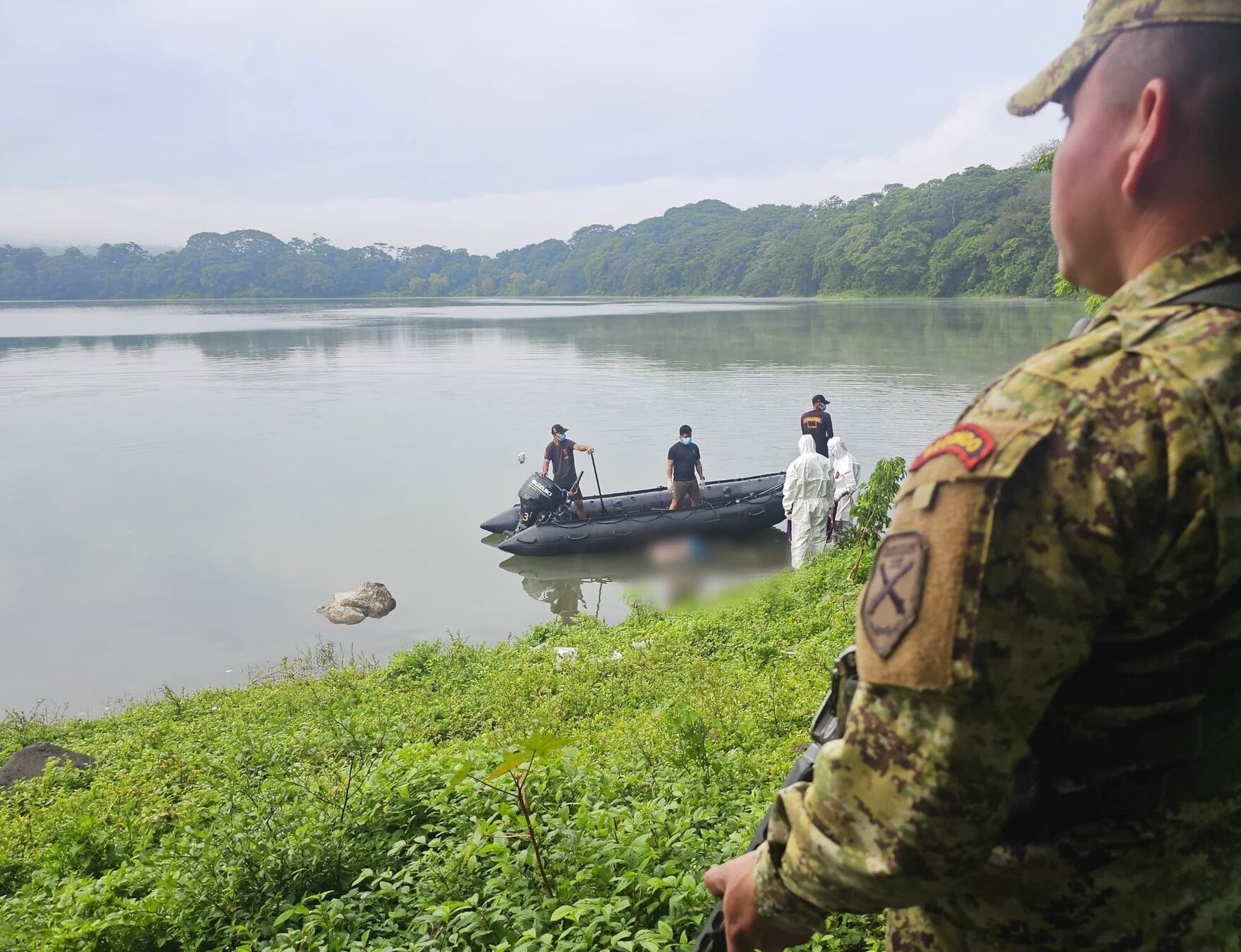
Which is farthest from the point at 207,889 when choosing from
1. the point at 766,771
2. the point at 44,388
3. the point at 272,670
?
the point at 44,388

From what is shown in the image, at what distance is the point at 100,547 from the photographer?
15109 millimetres

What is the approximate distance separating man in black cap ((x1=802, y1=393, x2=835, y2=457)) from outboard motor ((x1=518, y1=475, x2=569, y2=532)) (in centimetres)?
423

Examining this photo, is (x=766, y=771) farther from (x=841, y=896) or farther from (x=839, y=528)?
(x=839, y=528)

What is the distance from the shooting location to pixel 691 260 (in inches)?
4833

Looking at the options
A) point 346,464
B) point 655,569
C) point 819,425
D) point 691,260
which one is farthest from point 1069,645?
point 691,260

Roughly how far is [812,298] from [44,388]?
79.5 metres

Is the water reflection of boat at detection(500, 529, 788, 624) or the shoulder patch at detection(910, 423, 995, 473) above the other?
the shoulder patch at detection(910, 423, 995, 473)

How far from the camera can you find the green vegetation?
260 cm

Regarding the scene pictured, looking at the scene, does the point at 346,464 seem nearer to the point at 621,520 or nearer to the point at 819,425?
Result: the point at 621,520

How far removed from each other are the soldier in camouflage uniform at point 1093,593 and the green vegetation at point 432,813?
1323 millimetres

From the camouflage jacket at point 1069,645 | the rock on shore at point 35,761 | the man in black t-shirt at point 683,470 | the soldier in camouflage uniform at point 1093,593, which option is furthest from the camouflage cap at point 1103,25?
the man in black t-shirt at point 683,470

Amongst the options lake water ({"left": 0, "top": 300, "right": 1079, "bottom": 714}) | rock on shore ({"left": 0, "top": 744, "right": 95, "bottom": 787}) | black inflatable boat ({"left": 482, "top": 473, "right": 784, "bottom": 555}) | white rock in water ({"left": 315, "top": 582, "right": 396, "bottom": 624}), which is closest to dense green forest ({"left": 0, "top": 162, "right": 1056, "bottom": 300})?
lake water ({"left": 0, "top": 300, "right": 1079, "bottom": 714})

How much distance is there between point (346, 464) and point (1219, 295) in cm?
2122

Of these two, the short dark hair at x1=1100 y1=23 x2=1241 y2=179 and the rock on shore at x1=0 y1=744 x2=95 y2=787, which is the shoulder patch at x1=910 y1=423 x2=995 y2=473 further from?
the rock on shore at x1=0 y1=744 x2=95 y2=787
